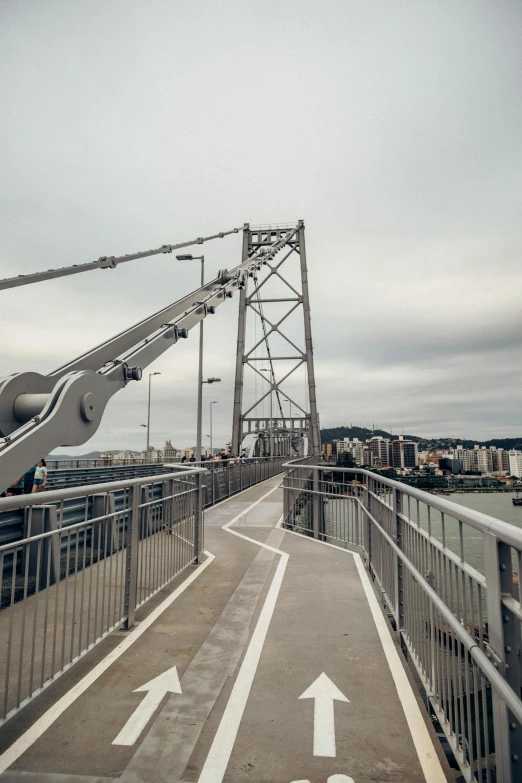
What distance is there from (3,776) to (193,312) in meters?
9.11

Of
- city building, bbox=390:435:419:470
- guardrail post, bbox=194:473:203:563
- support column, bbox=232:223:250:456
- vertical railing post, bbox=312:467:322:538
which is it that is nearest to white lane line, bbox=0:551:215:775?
guardrail post, bbox=194:473:203:563

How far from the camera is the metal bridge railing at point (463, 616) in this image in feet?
6.37

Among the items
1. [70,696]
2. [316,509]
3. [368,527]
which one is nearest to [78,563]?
[70,696]

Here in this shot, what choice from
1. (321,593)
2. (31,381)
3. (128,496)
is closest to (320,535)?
(321,593)

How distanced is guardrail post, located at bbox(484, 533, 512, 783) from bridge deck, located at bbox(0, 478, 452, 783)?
0.87m

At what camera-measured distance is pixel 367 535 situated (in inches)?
280

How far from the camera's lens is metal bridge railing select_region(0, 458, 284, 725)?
301 centimetres

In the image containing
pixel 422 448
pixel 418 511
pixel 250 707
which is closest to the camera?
pixel 250 707

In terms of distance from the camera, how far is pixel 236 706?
329cm

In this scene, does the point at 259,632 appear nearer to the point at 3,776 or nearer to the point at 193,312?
the point at 3,776

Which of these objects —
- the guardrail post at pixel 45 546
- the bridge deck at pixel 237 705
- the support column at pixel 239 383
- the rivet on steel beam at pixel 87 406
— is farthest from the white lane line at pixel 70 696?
the support column at pixel 239 383

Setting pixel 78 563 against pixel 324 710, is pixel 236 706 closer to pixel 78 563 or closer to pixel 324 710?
pixel 324 710

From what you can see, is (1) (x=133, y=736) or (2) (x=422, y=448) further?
(2) (x=422, y=448)

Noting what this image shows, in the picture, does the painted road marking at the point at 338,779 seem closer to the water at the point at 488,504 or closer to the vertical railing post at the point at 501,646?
the vertical railing post at the point at 501,646
